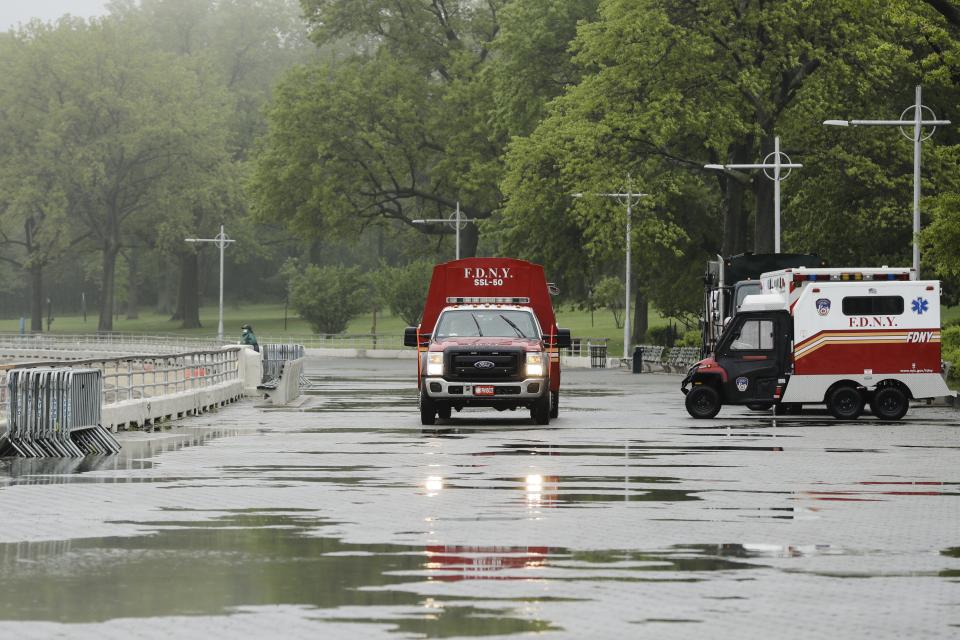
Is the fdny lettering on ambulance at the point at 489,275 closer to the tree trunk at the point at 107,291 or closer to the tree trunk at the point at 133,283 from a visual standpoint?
the tree trunk at the point at 107,291

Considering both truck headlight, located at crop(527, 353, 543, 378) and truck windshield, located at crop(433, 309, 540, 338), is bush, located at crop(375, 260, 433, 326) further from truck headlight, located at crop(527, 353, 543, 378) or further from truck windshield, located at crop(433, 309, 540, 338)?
truck headlight, located at crop(527, 353, 543, 378)

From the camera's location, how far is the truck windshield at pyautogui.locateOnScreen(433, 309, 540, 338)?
110 feet

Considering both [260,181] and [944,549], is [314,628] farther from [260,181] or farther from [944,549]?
[260,181]

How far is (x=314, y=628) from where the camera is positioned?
33.5 ft

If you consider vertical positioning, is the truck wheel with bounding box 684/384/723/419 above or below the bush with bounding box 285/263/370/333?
below

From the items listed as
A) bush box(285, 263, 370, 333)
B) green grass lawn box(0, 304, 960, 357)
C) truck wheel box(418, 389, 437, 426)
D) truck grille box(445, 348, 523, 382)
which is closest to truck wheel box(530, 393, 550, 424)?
truck grille box(445, 348, 523, 382)

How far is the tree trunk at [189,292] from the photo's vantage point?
5167 inches

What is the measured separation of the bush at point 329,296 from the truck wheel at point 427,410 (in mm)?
74622

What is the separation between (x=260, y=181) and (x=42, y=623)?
274 feet

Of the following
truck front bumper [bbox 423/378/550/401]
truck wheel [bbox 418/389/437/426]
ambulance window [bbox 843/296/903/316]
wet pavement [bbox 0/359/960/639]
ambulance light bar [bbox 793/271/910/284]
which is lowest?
wet pavement [bbox 0/359/960/639]

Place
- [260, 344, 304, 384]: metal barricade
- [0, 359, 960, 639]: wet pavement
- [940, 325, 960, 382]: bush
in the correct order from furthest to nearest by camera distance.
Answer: [260, 344, 304, 384]: metal barricade < [940, 325, 960, 382]: bush < [0, 359, 960, 639]: wet pavement

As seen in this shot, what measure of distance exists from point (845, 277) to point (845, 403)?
2322mm

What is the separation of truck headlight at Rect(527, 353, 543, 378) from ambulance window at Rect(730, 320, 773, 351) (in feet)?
15.1

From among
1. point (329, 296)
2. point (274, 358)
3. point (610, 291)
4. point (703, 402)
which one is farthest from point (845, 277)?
point (610, 291)
